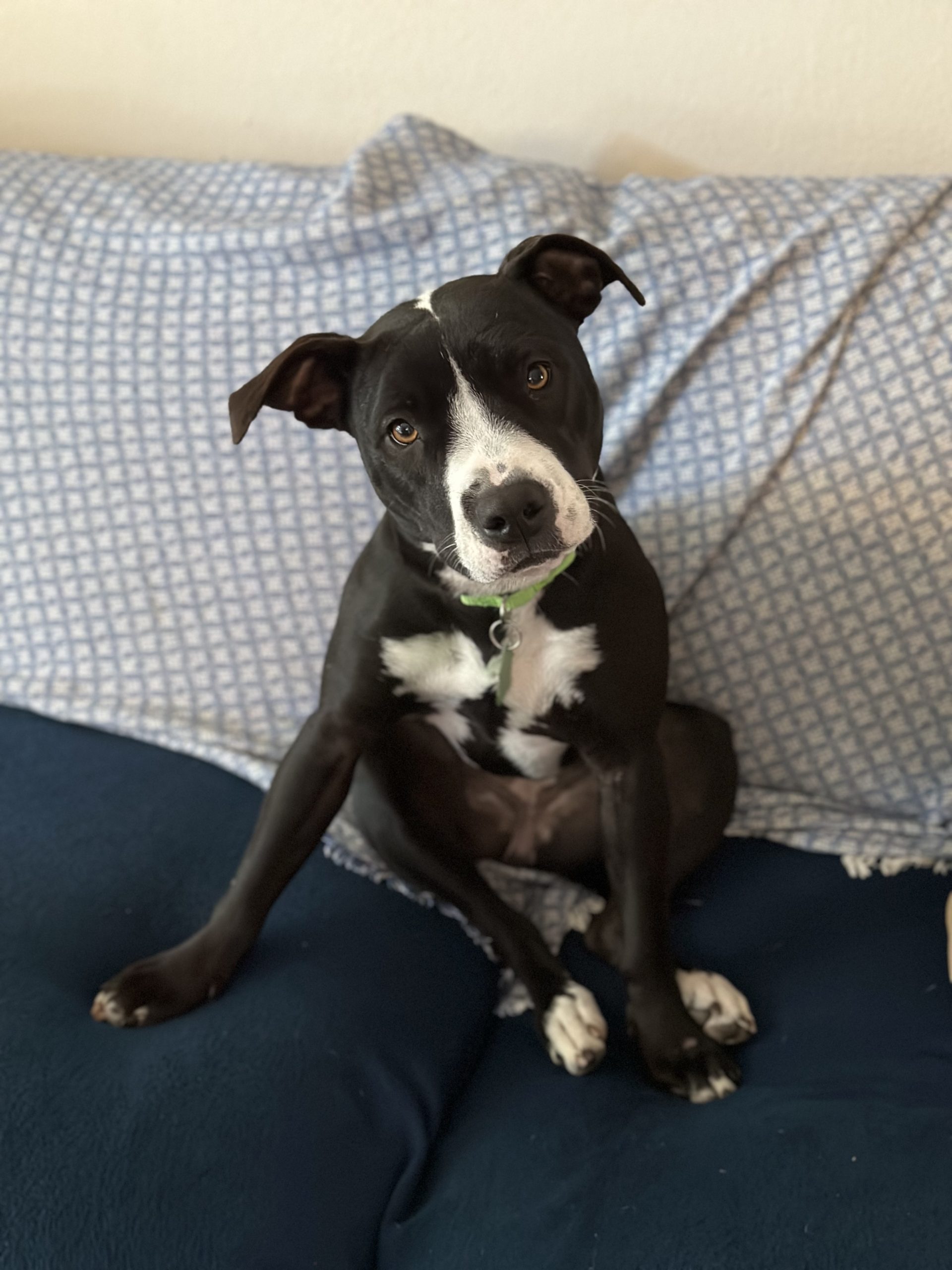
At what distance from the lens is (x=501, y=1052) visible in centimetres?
154

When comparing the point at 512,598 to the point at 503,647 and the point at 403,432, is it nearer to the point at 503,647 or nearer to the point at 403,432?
the point at 503,647

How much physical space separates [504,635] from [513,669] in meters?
0.05

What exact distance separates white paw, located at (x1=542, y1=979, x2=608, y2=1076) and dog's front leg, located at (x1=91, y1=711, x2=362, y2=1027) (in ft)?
1.29

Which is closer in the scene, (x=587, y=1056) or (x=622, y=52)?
(x=587, y=1056)

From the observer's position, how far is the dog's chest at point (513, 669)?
57.9 inches

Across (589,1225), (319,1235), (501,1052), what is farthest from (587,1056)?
(319,1235)

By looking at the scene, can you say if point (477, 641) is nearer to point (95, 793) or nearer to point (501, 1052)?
point (501, 1052)

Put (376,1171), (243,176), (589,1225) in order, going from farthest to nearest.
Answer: (243,176), (376,1171), (589,1225)

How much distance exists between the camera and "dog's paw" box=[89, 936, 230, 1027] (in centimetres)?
145

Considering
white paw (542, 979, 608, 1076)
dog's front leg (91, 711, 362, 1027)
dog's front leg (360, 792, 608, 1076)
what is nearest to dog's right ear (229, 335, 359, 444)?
dog's front leg (91, 711, 362, 1027)

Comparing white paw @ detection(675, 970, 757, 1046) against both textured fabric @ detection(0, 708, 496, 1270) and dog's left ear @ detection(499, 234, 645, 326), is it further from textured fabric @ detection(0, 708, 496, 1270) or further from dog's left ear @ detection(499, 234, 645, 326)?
dog's left ear @ detection(499, 234, 645, 326)

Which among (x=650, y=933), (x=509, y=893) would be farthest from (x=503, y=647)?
(x=509, y=893)

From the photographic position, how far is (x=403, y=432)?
1322mm

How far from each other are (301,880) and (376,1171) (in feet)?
1.72
